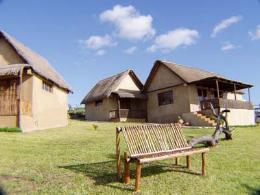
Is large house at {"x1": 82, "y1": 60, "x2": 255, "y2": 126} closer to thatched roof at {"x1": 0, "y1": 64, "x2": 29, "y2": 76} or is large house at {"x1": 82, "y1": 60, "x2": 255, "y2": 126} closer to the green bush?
thatched roof at {"x1": 0, "y1": 64, "x2": 29, "y2": 76}

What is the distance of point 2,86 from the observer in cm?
2214

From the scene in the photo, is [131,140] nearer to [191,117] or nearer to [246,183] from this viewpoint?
[246,183]

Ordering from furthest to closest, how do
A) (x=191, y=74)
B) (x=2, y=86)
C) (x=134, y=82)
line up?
(x=134, y=82) → (x=191, y=74) → (x=2, y=86)

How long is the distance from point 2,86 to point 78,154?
1138 centimetres

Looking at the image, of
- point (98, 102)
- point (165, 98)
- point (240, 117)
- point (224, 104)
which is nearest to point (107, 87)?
point (98, 102)

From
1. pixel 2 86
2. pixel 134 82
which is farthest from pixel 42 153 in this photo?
pixel 134 82

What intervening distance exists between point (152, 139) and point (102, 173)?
170 cm

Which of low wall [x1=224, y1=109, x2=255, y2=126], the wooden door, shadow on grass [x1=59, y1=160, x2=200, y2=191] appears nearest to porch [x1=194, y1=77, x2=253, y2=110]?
low wall [x1=224, y1=109, x2=255, y2=126]

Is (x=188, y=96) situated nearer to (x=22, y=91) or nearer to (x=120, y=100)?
(x=120, y=100)

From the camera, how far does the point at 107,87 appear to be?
122ft

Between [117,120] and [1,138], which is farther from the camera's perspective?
[117,120]

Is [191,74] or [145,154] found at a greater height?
[191,74]

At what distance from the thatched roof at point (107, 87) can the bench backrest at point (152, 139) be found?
24495 mm

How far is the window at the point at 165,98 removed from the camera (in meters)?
33.1
